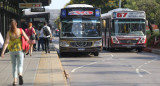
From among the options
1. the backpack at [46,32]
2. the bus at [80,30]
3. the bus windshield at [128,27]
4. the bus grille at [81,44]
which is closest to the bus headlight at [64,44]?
the bus at [80,30]

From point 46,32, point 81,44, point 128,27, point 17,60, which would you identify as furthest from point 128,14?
point 17,60

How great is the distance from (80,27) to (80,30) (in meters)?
0.18

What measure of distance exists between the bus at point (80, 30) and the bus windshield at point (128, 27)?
497cm

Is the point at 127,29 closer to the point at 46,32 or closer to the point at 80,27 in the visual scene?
the point at 80,27

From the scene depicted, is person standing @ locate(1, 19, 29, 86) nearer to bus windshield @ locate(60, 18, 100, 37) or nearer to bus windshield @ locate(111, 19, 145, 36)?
bus windshield @ locate(60, 18, 100, 37)

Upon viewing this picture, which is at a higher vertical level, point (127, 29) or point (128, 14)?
point (128, 14)

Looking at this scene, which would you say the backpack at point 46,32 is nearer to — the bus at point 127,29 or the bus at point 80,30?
the bus at point 80,30

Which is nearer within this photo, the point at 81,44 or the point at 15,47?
the point at 15,47

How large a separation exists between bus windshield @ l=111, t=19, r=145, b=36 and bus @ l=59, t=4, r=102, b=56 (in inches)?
195

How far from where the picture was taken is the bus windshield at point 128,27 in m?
26.5

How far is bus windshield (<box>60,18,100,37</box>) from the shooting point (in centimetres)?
2136

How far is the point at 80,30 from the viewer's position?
21469mm

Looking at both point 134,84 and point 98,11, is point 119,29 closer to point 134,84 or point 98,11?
point 98,11

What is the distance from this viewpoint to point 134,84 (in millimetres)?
10547
